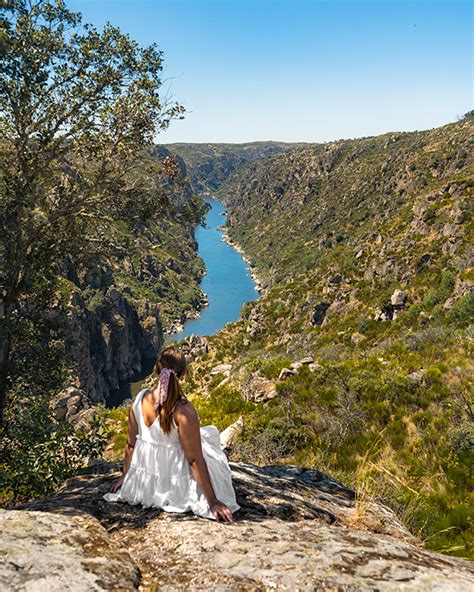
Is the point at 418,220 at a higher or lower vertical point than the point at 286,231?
lower

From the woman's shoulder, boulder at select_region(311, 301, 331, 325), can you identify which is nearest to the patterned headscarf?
the woman's shoulder

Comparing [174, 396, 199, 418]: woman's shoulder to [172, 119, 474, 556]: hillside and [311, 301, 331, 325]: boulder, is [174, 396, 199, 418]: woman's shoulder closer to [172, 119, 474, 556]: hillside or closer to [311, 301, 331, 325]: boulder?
[172, 119, 474, 556]: hillside

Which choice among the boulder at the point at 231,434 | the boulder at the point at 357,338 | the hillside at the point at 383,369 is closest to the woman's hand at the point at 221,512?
the hillside at the point at 383,369

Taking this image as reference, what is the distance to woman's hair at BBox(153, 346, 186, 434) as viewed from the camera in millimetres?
4457

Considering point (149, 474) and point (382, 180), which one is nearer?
point (149, 474)

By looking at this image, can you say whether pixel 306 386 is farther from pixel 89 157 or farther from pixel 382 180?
pixel 382 180

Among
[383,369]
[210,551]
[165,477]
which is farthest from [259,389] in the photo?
[210,551]

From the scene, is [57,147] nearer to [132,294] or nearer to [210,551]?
[210,551]

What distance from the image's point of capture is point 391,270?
5147cm

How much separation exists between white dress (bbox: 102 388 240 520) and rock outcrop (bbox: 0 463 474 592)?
0.42ft

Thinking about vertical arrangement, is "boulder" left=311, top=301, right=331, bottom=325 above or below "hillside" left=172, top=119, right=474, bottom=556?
below

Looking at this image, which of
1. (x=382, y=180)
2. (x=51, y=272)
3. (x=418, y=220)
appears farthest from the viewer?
(x=382, y=180)

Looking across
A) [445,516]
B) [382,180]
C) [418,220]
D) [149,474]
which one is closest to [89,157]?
[149,474]

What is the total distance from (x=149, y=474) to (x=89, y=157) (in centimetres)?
749
